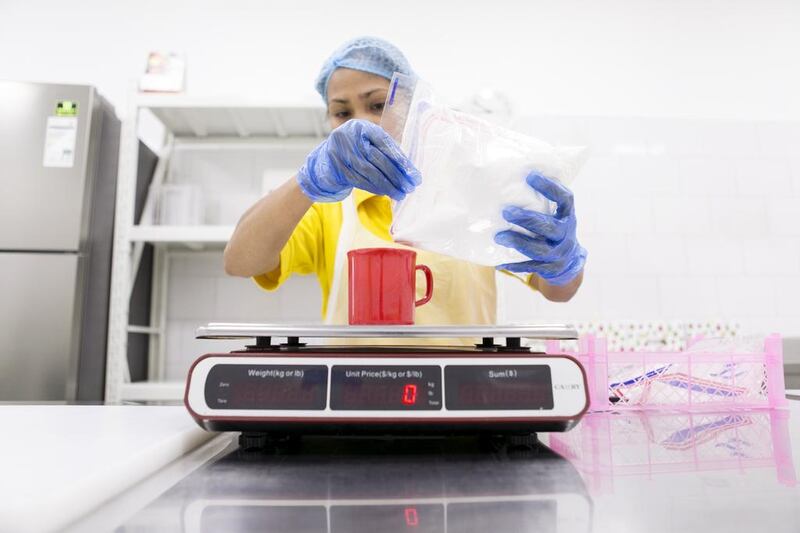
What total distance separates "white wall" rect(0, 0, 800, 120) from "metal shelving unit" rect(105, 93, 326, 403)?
193mm

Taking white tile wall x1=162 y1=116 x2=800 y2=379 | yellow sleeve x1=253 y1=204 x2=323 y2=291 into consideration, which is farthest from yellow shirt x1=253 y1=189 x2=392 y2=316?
white tile wall x1=162 y1=116 x2=800 y2=379

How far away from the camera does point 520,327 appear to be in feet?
1.42

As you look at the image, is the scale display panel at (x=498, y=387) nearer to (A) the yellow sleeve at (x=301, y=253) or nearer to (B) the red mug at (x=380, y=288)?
(B) the red mug at (x=380, y=288)

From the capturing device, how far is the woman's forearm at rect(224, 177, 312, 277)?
818 millimetres

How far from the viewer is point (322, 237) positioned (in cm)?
116

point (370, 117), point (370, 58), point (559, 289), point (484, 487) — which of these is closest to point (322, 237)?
point (370, 117)

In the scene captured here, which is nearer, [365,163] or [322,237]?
[365,163]

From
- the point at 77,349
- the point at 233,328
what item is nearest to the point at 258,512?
the point at 233,328

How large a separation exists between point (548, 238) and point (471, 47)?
1.79 m

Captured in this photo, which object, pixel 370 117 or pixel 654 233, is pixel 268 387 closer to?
pixel 370 117

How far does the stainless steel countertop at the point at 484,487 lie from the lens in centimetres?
24

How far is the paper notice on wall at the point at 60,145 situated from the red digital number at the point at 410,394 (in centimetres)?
170

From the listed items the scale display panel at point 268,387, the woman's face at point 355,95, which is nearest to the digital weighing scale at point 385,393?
the scale display panel at point 268,387

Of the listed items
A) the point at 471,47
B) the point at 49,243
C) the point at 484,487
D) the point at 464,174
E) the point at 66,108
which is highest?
the point at 471,47
